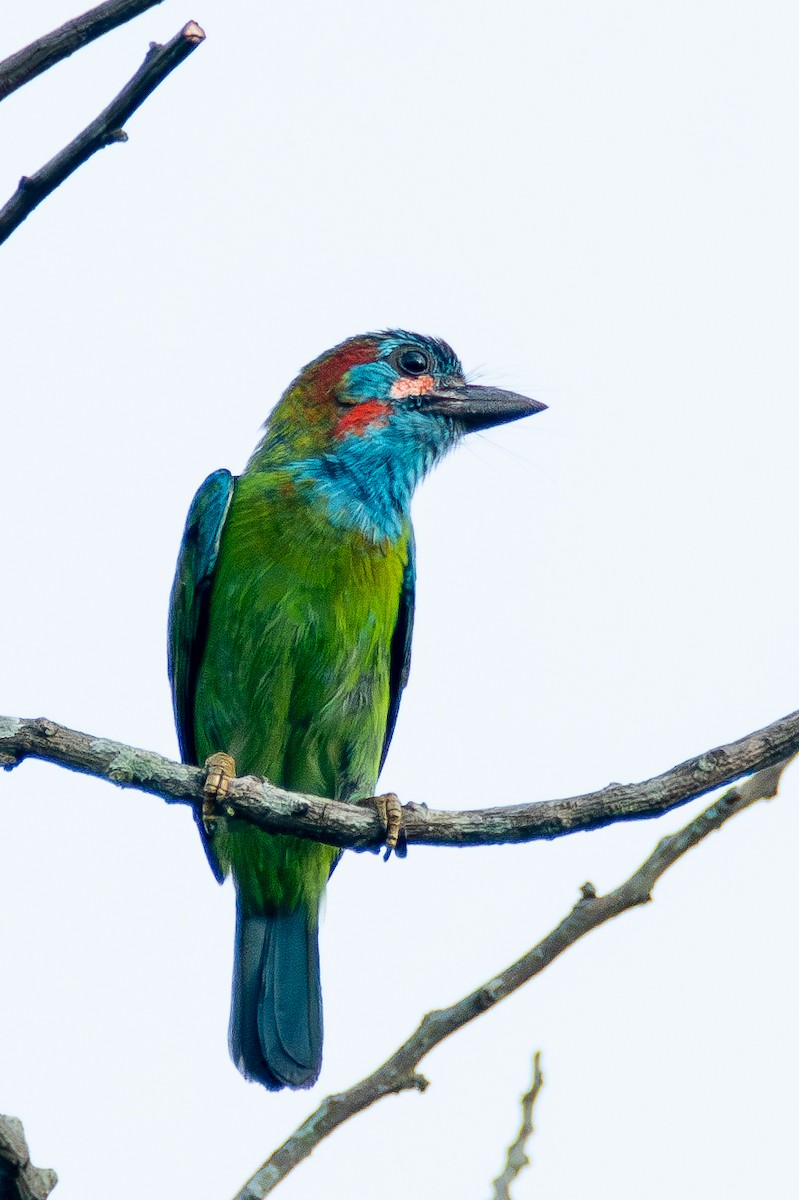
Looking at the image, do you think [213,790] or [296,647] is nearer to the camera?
[213,790]

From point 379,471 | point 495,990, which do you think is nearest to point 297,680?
point 379,471

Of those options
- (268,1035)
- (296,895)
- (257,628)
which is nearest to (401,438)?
(257,628)

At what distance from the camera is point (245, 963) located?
4988 mm

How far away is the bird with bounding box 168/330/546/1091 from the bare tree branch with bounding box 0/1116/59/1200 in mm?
2004

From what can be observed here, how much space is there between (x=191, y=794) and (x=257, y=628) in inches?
40.8

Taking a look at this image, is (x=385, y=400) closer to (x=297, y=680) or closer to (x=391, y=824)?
(x=297, y=680)

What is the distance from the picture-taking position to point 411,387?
5.14m

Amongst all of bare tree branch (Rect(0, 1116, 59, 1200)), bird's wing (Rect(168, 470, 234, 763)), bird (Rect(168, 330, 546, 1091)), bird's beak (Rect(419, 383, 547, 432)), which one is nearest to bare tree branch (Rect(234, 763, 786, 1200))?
bare tree branch (Rect(0, 1116, 59, 1200))

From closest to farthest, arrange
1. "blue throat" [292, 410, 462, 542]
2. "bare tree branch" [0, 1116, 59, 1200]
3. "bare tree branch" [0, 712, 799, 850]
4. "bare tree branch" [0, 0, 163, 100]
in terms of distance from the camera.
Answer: "bare tree branch" [0, 1116, 59, 1200] → "bare tree branch" [0, 0, 163, 100] → "bare tree branch" [0, 712, 799, 850] → "blue throat" [292, 410, 462, 542]

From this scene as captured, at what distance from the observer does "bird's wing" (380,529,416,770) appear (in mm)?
4840

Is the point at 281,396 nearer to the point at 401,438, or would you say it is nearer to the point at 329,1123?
the point at 401,438

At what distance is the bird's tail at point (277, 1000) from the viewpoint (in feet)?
15.9

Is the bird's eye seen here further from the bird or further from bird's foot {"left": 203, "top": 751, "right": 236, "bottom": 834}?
bird's foot {"left": 203, "top": 751, "right": 236, "bottom": 834}

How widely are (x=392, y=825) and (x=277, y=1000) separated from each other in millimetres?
1559
